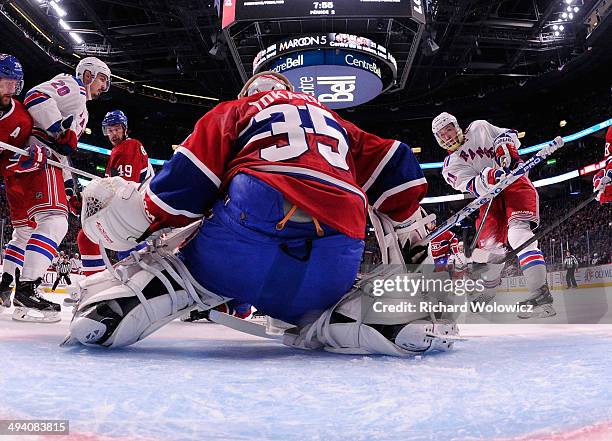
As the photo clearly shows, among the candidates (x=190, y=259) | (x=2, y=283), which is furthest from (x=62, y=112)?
(x=190, y=259)

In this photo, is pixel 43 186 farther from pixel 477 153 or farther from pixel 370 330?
pixel 477 153

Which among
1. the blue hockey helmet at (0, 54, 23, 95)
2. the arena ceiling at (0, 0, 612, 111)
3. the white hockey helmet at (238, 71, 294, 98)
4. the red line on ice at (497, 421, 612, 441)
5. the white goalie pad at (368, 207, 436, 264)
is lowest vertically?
the red line on ice at (497, 421, 612, 441)

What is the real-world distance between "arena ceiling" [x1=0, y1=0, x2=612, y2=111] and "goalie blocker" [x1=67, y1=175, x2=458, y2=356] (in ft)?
29.1

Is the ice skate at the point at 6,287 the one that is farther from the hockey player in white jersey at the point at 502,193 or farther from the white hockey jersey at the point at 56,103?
the hockey player in white jersey at the point at 502,193

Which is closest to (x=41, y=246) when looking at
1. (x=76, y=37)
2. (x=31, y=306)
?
(x=31, y=306)

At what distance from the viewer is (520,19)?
11344 mm

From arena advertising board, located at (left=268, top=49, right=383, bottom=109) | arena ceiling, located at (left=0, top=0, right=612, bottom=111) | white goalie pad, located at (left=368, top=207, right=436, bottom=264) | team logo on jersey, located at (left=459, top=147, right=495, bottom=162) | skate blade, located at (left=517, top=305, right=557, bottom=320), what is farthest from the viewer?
arena ceiling, located at (left=0, top=0, right=612, bottom=111)

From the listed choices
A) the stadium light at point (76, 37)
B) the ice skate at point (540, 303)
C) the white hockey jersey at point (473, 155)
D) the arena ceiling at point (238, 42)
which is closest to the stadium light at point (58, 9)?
the arena ceiling at point (238, 42)

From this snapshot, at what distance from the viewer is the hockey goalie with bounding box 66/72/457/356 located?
49.4 inches

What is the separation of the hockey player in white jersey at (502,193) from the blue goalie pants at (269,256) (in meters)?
1.77

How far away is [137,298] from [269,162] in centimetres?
49

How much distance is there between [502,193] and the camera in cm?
329

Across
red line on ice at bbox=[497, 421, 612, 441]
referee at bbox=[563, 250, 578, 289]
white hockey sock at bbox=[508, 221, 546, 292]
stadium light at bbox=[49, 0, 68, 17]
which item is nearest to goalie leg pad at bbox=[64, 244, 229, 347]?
red line on ice at bbox=[497, 421, 612, 441]

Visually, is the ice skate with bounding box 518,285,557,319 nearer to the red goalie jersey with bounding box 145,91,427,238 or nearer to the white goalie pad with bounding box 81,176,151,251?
the red goalie jersey with bounding box 145,91,427,238
